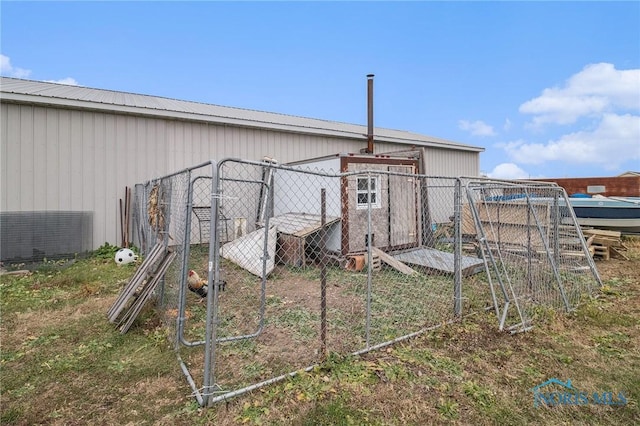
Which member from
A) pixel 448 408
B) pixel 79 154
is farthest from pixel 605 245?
pixel 79 154

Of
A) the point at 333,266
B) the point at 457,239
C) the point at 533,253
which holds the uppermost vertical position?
the point at 457,239

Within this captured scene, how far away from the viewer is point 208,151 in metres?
8.83

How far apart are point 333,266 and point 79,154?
631cm

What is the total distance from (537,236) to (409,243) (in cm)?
288

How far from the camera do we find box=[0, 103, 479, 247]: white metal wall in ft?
22.2

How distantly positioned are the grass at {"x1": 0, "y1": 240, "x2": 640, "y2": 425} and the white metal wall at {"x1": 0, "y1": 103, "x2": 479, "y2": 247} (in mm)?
3720

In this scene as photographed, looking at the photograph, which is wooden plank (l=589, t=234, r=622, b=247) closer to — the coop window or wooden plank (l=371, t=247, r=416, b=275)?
wooden plank (l=371, t=247, r=416, b=275)

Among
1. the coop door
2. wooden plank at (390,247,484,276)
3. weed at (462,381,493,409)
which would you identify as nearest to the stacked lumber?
wooden plank at (390,247,484,276)

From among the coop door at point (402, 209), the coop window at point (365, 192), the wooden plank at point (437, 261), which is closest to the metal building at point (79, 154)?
the coop window at point (365, 192)

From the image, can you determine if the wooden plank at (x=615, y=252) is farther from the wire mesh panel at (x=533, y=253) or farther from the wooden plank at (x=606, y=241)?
the wire mesh panel at (x=533, y=253)

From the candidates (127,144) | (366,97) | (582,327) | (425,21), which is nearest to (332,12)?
(425,21)

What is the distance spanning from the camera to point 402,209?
7766 mm

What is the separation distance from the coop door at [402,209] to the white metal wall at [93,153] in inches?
171

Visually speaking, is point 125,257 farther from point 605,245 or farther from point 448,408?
point 605,245
